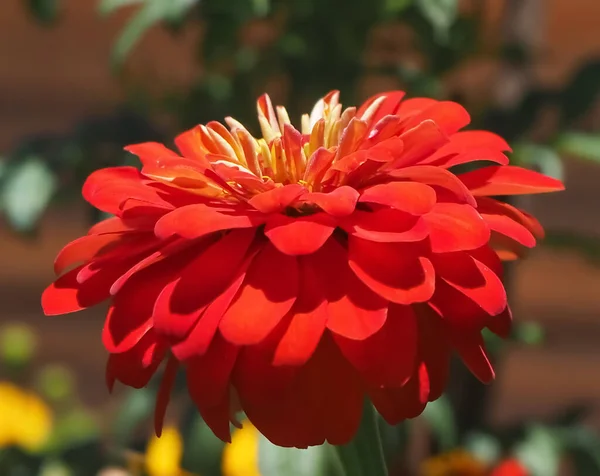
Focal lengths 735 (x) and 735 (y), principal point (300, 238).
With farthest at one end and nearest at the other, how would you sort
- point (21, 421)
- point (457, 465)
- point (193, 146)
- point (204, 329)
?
point (21, 421), point (457, 465), point (193, 146), point (204, 329)

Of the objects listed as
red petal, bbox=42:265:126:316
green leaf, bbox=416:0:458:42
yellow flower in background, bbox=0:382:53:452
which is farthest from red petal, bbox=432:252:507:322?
yellow flower in background, bbox=0:382:53:452

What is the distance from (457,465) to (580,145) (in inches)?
10.8

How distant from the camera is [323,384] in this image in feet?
0.74

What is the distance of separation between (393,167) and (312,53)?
35cm

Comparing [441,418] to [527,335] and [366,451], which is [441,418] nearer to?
[527,335]

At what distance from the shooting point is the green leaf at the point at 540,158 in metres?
0.54

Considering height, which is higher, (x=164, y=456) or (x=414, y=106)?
(x=414, y=106)

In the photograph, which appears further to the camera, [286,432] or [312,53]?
[312,53]

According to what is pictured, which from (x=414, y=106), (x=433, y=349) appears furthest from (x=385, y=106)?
(x=433, y=349)

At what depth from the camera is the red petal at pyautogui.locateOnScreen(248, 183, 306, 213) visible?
23 cm

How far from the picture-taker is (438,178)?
0.24m

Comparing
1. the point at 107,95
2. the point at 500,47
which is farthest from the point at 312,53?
the point at 107,95

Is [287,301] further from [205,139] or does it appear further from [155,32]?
[155,32]

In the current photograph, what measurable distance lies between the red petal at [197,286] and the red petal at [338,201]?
0.03 metres
